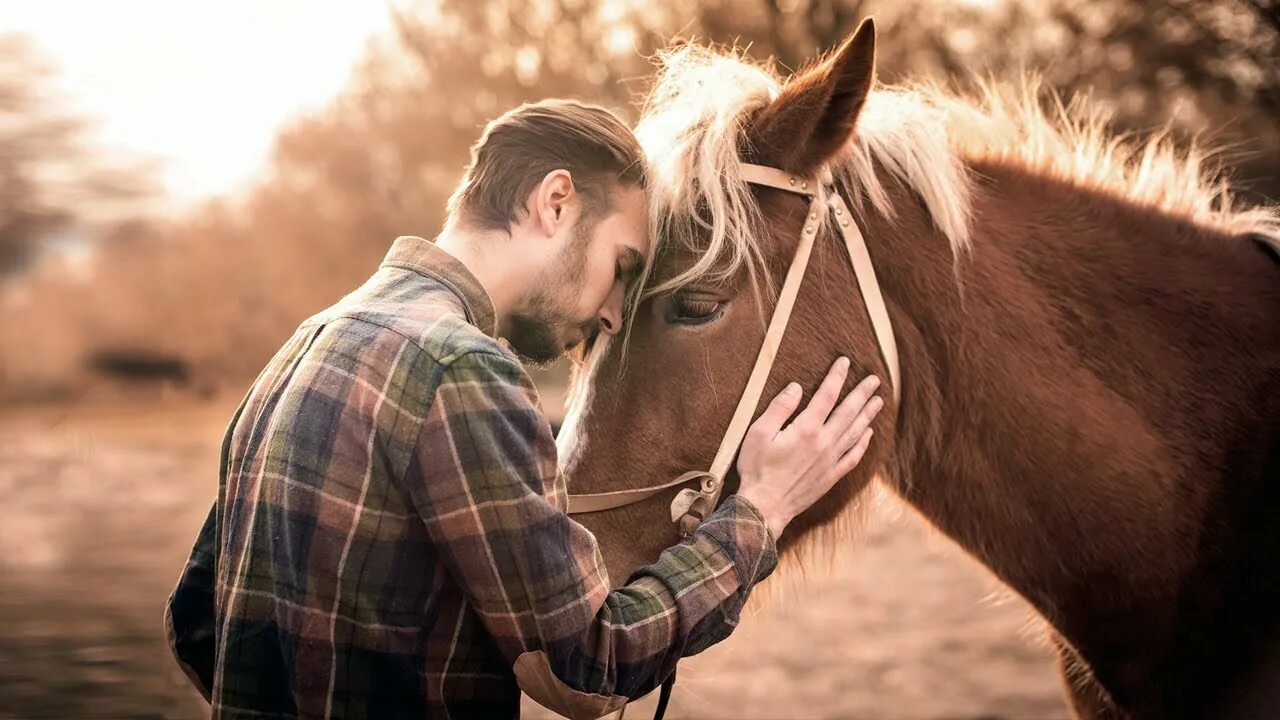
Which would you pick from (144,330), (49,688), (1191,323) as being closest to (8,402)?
(144,330)

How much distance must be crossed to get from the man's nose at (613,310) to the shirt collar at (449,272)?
0.30 meters

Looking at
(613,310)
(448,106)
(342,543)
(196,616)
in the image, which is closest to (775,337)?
(613,310)

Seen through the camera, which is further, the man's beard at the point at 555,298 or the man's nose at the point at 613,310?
the man's nose at the point at 613,310

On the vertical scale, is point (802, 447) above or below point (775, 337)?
below

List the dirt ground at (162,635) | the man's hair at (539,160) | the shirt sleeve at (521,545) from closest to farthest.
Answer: the shirt sleeve at (521,545) → the man's hair at (539,160) → the dirt ground at (162,635)

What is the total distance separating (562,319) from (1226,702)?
1688mm

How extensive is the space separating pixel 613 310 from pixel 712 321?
0.74 ft

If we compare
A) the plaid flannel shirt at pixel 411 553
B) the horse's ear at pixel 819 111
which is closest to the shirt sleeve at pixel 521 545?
the plaid flannel shirt at pixel 411 553

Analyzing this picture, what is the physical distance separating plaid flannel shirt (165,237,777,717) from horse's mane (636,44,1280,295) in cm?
65

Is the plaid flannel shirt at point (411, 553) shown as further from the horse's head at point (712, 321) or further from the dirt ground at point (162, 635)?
the dirt ground at point (162, 635)

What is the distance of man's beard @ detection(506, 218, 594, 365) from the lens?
6.35 ft

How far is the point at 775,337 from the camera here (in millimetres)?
2049

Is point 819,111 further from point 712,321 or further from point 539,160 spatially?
point 539,160

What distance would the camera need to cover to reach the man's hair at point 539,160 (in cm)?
191
